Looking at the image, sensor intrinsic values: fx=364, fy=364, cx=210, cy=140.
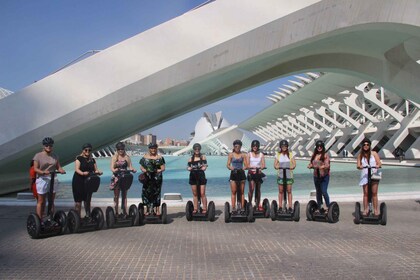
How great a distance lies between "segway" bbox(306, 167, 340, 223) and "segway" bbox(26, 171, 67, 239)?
4062mm

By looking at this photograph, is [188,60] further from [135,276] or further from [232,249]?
[135,276]

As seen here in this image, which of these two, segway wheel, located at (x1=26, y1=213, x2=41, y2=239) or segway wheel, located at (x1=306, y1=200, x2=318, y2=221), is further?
segway wheel, located at (x1=306, y1=200, x2=318, y2=221)

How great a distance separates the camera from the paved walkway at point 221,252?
373 cm

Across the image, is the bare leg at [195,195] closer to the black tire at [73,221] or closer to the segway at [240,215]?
the segway at [240,215]

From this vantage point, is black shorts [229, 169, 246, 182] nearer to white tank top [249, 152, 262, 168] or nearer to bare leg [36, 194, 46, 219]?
white tank top [249, 152, 262, 168]

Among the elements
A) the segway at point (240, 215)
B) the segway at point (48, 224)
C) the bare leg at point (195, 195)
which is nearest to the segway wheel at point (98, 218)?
the segway at point (48, 224)

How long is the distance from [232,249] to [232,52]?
5.42 meters

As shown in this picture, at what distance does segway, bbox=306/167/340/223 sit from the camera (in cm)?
616

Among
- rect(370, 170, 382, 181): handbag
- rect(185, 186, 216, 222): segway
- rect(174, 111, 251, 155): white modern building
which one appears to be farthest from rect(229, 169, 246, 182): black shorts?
rect(174, 111, 251, 155): white modern building

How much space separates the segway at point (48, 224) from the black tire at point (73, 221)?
0.12 m

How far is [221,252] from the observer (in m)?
4.49

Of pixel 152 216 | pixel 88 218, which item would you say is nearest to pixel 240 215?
pixel 152 216

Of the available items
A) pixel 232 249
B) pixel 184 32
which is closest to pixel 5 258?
pixel 232 249

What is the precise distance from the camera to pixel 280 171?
6.64 metres
